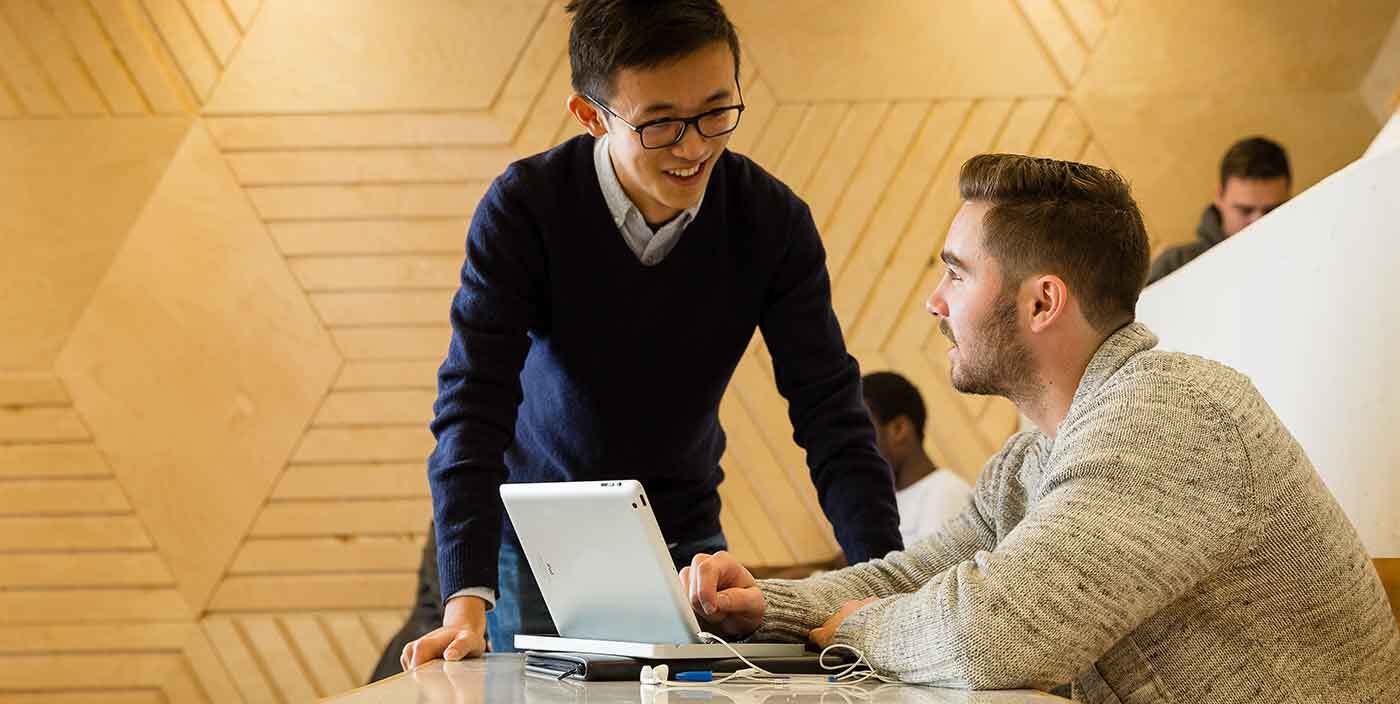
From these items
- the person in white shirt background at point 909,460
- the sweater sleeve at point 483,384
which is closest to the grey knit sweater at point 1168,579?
the sweater sleeve at point 483,384

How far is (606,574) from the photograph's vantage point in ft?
4.97

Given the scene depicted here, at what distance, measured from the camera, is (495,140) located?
5031 millimetres

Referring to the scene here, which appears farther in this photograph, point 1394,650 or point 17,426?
point 17,426

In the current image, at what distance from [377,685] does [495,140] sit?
3.85 m

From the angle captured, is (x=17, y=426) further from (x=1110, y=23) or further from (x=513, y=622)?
(x=1110, y=23)

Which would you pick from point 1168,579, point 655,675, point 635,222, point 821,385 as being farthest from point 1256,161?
point 655,675

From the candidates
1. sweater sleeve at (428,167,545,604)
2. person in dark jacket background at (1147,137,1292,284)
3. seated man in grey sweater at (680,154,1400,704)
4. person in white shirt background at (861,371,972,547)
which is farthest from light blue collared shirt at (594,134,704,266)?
person in dark jacket background at (1147,137,1292,284)

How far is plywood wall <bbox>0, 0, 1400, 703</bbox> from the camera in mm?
4938

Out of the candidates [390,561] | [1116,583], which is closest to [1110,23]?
[390,561]

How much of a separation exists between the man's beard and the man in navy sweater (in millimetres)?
511

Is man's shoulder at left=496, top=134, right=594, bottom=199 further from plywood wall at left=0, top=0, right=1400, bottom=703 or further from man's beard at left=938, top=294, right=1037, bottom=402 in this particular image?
plywood wall at left=0, top=0, right=1400, bottom=703

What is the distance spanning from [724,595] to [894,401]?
2.86m

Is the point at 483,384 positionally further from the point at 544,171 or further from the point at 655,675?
the point at 655,675

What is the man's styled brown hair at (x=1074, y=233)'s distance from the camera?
1.56 m
